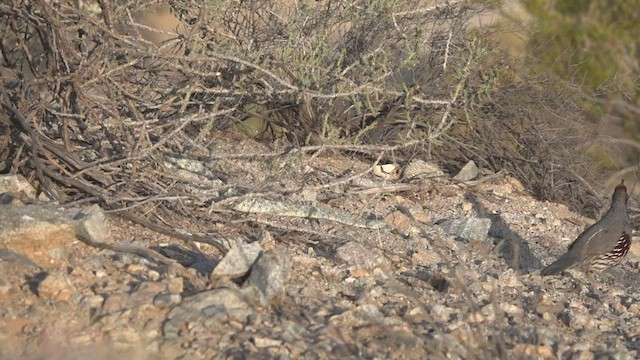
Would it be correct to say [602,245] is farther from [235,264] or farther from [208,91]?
[235,264]

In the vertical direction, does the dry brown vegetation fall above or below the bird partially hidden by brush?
above

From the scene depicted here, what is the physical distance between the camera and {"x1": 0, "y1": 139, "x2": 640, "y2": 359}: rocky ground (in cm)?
475

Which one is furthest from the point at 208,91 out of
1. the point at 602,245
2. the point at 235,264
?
the point at 602,245

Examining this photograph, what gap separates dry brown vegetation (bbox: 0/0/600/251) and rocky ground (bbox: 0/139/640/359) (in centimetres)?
23

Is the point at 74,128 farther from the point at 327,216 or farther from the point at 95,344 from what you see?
the point at 95,344

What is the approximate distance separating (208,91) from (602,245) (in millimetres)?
2453

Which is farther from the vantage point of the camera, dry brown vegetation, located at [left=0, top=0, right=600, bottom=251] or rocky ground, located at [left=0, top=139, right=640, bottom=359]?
dry brown vegetation, located at [left=0, top=0, right=600, bottom=251]

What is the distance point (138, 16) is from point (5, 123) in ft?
5.77

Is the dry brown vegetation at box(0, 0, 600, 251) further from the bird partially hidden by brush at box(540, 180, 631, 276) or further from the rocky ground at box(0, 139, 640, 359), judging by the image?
the bird partially hidden by brush at box(540, 180, 631, 276)

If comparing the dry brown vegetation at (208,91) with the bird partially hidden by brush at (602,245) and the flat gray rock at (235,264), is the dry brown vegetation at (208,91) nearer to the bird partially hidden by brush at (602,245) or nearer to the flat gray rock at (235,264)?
the flat gray rock at (235,264)

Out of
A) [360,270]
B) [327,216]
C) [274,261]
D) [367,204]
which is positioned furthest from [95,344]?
[367,204]

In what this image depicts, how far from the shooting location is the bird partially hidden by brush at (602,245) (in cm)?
653

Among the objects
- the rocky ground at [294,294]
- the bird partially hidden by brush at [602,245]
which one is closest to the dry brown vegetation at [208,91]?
the rocky ground at [294,294]

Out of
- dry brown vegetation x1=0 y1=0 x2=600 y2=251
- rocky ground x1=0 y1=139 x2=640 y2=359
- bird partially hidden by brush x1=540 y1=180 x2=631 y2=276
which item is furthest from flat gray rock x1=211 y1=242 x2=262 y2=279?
bird partially hidden by brush x1=540 y1=180 x2=631 y2=276
